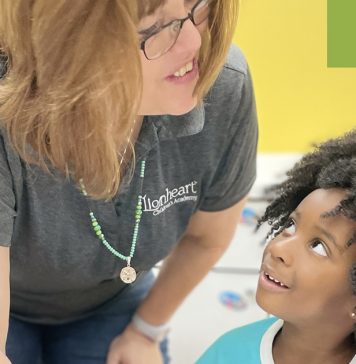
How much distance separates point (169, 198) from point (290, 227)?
0.19 m

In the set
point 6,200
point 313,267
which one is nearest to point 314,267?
point 313,267

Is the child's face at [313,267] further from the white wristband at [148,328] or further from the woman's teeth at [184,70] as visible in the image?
the white wristband at [148,328]

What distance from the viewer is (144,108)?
764 mm

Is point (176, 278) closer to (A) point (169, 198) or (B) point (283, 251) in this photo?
(A) point (169, 198)

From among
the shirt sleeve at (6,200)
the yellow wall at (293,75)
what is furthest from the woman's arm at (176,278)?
the yellow wall at (293,75)

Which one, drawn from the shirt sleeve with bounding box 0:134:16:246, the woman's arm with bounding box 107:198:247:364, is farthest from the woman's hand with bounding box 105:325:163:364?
the shirt sleeve with bounding box 0:134:16:246

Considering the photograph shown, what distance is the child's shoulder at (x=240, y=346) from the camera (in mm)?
819

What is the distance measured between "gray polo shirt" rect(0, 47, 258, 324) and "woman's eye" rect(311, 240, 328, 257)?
0.71ft

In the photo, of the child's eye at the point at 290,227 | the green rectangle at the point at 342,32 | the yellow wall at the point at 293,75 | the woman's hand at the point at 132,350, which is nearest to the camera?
the child's eye at the point at 290,227

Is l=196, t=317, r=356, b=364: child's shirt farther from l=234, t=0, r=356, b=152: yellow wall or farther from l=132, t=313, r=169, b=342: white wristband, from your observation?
l=234, t=0, r=356, b=152: yellow wall

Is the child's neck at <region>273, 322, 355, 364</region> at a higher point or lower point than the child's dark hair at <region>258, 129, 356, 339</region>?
lower

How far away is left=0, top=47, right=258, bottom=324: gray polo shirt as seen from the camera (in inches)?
31.2

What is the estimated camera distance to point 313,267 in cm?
72

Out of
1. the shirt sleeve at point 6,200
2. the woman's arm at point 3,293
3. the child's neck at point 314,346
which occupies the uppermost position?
the shirt sleeve at point 6,200
